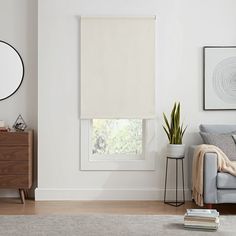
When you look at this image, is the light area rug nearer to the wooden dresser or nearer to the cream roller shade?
the wooden dresser

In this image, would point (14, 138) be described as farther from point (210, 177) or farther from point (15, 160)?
point (210, 177)

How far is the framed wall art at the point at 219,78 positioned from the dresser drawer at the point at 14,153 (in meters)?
2.14

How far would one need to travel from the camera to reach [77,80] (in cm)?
553

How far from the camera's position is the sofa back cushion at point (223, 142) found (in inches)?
200

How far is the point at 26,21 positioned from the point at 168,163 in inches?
94.1

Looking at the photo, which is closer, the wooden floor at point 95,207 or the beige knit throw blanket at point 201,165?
the beige knit throw blanket at point 201,165

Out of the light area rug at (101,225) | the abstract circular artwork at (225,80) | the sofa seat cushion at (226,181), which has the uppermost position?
the abstract circular artwork at (225,80)

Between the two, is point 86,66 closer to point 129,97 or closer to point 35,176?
point 129,97

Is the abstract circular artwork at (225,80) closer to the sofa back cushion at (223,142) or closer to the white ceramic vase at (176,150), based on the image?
the sofa back cushion at (223,142)

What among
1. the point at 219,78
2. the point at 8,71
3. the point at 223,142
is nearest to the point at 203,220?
the point at 223,142

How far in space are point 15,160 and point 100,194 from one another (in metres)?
1.06

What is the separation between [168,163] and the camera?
557cm

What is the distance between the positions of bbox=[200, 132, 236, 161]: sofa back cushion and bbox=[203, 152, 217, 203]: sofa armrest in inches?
16.4

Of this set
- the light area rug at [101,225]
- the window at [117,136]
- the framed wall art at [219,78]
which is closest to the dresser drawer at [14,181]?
the light area rug at [101,225]
